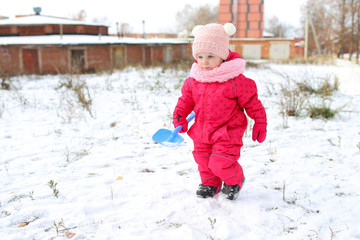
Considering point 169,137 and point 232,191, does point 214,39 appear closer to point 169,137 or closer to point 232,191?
point 169,137

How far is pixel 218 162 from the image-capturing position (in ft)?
7.72

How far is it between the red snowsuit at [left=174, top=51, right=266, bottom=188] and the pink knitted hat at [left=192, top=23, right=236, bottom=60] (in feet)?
0.40

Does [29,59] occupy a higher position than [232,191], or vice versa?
[29,59]

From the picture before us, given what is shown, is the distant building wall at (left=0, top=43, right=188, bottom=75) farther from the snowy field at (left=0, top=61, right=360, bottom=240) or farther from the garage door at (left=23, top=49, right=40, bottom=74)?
the snowy field at (left=0, top=61, right=360, bottom=240)

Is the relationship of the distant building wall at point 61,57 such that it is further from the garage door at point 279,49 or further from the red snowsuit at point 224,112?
the garage door at point 279,49

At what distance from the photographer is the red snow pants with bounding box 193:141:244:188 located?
235 centimetres

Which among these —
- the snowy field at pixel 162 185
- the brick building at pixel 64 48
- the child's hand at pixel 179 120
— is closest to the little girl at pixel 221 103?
the child's hand at pixel 179 120

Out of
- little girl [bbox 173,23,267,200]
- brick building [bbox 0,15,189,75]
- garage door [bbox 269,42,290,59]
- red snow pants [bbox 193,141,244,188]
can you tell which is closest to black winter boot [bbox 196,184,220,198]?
red snow pants [bbox 193,141,244,188]

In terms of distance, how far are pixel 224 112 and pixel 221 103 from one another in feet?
0.24

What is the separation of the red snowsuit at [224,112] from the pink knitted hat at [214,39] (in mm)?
121

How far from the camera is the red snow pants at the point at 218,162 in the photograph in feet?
7.72

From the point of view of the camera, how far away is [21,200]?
103 inches

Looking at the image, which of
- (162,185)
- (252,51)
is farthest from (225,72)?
(252,51)

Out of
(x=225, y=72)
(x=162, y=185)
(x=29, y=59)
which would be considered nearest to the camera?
(x=225, y=72)
